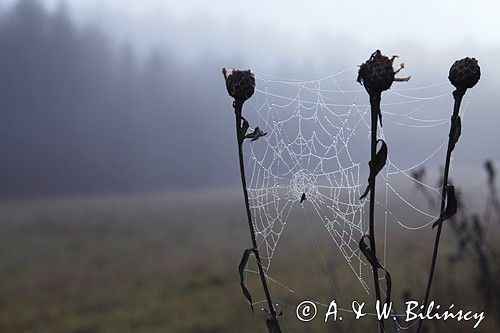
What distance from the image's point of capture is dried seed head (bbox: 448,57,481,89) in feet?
3.37

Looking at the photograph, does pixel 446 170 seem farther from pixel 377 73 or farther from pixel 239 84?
pixel 239 84

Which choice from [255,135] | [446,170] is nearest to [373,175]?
[446,170]

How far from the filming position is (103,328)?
319 inches

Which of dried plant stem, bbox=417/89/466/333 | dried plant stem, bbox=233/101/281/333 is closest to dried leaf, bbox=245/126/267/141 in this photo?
dried plant stem, bbox=233/101/281/333

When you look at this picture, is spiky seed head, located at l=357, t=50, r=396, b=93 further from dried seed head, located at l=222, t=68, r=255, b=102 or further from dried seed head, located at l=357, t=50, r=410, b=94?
dried seed head, located at l=222, t=68, r=255, b=102

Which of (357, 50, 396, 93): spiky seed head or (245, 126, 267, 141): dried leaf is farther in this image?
(245, 126, 267, 141): dried leaf

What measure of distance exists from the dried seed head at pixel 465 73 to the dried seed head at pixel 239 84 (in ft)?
1.30

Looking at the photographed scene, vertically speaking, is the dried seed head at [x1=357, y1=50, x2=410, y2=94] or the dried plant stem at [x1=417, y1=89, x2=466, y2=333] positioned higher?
the dried seed head at [x1=357, y1=50, x2=410, y2=94]

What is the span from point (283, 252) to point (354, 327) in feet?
29.7

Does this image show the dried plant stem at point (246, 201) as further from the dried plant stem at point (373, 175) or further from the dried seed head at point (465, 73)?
the dried seed head at point (465, 73)

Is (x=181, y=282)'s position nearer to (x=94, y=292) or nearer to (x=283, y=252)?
(x=94, y=292)

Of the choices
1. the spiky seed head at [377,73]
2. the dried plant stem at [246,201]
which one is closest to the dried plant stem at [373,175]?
the spiky seed head at [377,73]

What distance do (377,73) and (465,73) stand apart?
0.24 metres

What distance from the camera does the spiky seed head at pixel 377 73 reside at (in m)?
0.89
